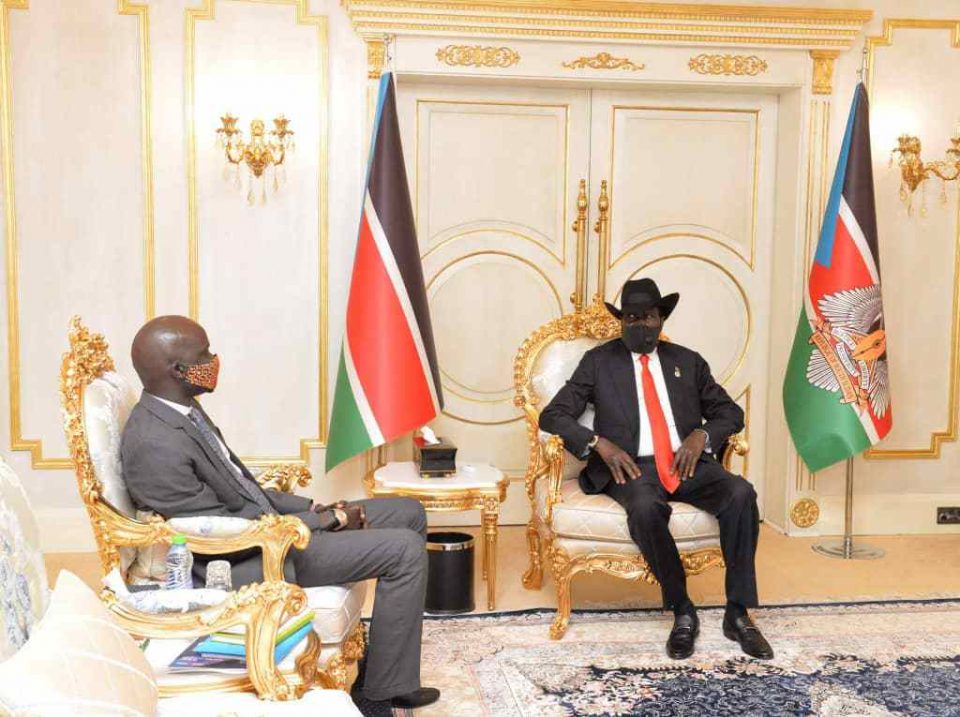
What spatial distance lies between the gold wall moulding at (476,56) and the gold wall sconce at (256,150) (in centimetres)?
80

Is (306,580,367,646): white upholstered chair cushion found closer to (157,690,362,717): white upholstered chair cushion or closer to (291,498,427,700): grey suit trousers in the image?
(291,498,427,700): grey suit trousers

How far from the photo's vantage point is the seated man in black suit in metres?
3.70

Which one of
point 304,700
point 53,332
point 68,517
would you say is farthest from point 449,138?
point 304,700

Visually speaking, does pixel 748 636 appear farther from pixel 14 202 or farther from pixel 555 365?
pixel 14 202

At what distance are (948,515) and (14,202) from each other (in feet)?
15.7

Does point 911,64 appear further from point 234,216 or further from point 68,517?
point 68,517

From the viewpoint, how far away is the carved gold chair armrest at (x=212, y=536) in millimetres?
2820

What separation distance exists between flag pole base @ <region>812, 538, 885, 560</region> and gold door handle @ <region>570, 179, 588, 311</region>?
5.39 feet

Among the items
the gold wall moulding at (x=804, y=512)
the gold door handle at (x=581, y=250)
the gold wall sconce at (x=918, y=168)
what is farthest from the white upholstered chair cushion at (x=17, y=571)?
the gold wall sconce at (x=918, y=168)

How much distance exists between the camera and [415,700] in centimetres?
319

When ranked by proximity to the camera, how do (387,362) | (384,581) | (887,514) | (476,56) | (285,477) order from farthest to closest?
(887,514)
(476,56)
(387,362)
(285,477)
(384,581)

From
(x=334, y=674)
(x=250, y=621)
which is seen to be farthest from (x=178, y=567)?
(x=334, y=674)

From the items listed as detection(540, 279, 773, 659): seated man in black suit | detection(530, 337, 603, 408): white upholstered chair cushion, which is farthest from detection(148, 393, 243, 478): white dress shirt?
detection(530, 337, 603, 408): white upholstered chair cushion

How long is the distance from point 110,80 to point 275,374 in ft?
4.99
